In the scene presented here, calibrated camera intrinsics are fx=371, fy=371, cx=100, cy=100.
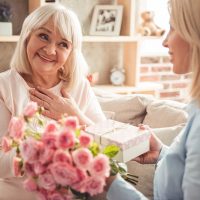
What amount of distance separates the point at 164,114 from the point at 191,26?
1.14m

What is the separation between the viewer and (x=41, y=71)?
172 centimetres

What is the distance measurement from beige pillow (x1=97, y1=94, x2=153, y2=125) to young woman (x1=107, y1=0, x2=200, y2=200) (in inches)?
41.8

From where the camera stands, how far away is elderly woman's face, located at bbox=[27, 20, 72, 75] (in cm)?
167

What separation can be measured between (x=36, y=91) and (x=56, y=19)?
0.34m

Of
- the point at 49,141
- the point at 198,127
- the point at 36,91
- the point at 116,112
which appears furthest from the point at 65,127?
the point at 116,112

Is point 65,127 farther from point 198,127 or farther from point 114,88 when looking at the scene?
point 114,88

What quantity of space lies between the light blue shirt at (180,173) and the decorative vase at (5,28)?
66.7 inches

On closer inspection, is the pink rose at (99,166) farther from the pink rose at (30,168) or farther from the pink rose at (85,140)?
the pink rose at (30,168)

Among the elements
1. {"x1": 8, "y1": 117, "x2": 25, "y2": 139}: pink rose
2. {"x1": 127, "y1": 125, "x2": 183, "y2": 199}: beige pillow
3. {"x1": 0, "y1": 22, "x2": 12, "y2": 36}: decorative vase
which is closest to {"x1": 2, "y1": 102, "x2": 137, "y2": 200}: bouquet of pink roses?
{"x1": 8, "y1": 117, "x2": 25, "y2": 139}: pink rose

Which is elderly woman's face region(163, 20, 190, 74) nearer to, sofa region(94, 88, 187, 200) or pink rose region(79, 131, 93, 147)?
pink rose region(79, 131, 93, 147)

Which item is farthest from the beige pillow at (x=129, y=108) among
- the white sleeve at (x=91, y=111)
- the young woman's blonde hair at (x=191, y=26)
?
the young woman's blonde hair at (x=191, y=26)

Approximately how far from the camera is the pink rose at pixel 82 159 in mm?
874

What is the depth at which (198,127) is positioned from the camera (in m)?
1.08

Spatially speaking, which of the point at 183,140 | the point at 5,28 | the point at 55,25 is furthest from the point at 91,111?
the point at 5,28
